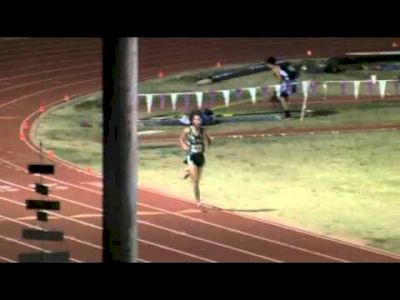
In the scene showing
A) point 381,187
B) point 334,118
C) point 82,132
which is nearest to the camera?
point 381,187

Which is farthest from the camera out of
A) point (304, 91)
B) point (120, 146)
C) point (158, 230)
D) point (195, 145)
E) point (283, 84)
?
point (304, 91)

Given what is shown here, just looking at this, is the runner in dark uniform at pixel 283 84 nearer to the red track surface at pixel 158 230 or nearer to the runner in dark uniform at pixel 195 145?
the red track surface at pixel 158 230

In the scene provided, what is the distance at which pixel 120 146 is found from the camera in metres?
8.55

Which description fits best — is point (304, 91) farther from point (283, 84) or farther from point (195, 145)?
point (195, 145)

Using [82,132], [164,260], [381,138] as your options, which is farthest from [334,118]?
[164,260]

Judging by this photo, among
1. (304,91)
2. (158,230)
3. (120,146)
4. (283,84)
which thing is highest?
(120,146)

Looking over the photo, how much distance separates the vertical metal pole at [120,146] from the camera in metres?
8.37

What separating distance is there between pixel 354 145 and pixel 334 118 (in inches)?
101

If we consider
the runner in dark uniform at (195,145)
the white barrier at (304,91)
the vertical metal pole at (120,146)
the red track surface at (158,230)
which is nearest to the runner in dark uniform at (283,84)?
the white barrier at (304,91)

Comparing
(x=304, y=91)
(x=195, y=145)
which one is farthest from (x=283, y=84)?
(x=195, y=145)

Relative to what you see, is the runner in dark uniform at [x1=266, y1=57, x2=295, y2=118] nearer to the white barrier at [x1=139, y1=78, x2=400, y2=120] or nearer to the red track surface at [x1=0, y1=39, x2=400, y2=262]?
the white barrier at [x1=139, y1=78, x2=400, y2=120]

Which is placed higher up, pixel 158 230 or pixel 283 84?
pixel 283 84

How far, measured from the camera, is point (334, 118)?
1995cm
